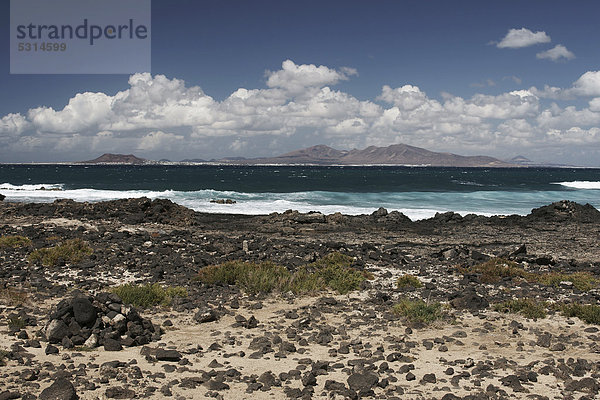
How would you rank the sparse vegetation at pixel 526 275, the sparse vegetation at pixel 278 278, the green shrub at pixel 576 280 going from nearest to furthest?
the sparse vegetation at pixel 278 278
the green shrub at pixel 576 280
the sparse vegetation at pixel 526 275

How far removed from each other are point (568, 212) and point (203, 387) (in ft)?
108

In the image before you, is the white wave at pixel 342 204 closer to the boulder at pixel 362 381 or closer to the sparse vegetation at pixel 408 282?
the sparse vegetation at pixel 408 282

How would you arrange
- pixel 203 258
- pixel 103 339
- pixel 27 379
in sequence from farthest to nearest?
1. pixel 203 258
2. pixel 103 339
3. pixel 27 379

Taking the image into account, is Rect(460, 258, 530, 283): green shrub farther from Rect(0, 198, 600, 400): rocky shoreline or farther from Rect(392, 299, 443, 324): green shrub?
Rect(392, 299, 443, 324): green shrub

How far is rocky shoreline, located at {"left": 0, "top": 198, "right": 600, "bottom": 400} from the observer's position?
270 inches

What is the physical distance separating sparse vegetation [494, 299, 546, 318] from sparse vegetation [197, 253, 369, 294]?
3729mm

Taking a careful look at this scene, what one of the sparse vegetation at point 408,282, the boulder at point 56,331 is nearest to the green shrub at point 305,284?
the sparse vegetation at point 408,282

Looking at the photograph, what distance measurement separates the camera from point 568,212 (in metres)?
32.7

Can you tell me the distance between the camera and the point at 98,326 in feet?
27.9

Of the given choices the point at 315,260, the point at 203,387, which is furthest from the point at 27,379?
the point at 315,260

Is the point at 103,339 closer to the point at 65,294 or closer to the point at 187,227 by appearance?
the point at 65,294

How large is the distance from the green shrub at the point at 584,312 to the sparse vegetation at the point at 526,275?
263 centimetres

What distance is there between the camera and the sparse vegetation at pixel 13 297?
33.6ft

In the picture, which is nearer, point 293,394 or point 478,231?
point 293,394
